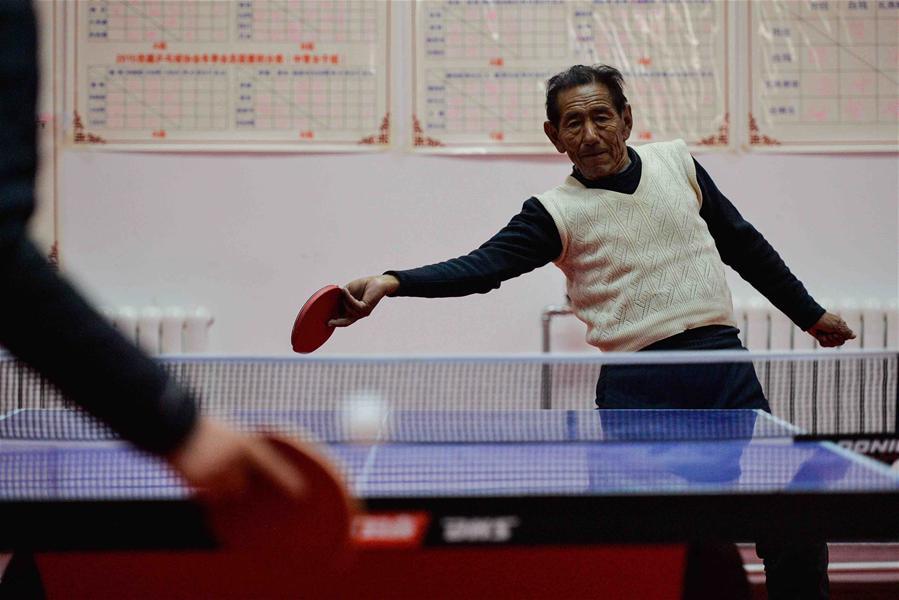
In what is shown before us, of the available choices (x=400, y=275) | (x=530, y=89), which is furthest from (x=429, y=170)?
(x=400, y=275)

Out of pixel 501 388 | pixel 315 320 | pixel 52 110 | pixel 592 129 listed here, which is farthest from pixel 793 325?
pixel 52 110

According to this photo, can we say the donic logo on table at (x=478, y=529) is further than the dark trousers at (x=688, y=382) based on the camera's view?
No

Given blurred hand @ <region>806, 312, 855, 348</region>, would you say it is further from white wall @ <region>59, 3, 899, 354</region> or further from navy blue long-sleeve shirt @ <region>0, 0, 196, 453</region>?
navy blue long-sleeve shirt @ <region>0, 0, 196, 453</region>

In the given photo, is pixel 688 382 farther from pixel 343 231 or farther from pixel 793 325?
pixel 343 231

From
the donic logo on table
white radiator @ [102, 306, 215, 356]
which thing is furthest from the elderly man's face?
white radiator @ [102, 306, 215, 356]

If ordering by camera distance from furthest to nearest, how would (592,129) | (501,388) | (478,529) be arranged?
(501,388) < (592,129) < (478,529)

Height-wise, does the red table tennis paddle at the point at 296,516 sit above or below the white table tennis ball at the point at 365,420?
above

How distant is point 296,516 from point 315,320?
960mm

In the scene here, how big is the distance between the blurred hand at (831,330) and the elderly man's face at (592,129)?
61 cm

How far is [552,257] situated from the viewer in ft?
7.26

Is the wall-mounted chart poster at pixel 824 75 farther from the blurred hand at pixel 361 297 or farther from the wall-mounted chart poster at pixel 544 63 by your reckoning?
the blurred hand at pixel 361 297

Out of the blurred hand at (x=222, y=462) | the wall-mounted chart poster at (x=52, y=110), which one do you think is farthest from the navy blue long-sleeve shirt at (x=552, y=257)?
the wall-mounted chart poster at (x=52, y=110)

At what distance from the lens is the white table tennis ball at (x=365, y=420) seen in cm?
181

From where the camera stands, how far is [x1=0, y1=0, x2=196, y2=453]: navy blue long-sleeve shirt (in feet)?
2.06
